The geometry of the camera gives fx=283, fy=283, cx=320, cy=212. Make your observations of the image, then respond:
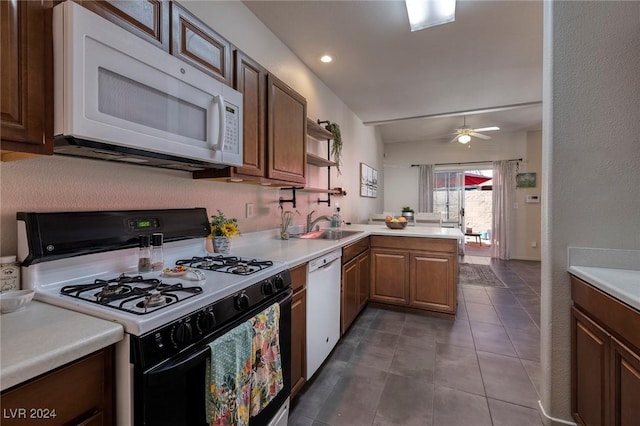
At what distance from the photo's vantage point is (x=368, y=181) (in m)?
5.61

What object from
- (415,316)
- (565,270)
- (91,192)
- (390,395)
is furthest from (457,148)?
(91,192)

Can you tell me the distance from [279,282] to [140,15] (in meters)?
1.28

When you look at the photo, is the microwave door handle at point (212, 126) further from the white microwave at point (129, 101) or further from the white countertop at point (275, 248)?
the white countertop at point (275, 248)

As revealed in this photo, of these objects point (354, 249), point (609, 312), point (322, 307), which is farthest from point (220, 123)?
point (609, 312)

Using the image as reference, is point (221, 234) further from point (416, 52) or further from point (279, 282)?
point (416, 52)

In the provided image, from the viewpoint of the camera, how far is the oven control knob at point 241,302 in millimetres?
1117

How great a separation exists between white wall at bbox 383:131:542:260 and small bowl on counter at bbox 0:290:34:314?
711cm

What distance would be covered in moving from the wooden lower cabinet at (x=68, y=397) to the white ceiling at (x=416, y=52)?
252cm

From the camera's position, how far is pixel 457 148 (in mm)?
6816

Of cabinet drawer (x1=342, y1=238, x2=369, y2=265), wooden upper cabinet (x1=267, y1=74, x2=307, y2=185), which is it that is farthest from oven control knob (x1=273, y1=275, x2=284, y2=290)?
cabinet drawer (x1=342, y1=238, x2=369, y2=265)

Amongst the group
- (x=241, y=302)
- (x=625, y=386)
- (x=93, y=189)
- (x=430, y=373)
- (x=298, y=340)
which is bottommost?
(x=430, y=373)

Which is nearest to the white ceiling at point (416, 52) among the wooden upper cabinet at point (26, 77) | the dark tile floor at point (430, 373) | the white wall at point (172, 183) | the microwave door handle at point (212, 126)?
the white wall at point (172, 183)

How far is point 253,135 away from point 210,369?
133 cm

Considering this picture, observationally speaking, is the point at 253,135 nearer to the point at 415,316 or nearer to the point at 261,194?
the point at 261,194
